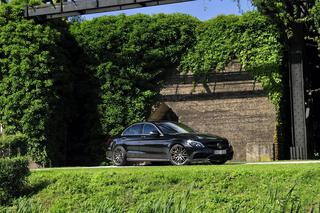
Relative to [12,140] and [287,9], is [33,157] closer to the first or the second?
[12,140]

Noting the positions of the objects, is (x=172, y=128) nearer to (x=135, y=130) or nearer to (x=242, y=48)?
(x=135, y=130)

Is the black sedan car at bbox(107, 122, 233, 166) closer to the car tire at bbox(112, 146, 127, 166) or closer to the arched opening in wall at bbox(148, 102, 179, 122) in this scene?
the car tire at bbox(112, 146, 127, 166)

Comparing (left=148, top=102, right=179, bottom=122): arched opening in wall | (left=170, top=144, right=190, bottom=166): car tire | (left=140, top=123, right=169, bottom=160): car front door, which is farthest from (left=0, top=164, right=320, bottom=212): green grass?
(left=148, top=102, right=179, bottom=122): arched opening in wall

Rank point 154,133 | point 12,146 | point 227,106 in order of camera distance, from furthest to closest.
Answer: point 227,106
point 154,133
point 12,146

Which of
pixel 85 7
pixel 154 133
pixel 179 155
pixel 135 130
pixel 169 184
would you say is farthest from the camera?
pixel 85 7

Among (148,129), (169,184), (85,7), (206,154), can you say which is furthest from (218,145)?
(85,7)

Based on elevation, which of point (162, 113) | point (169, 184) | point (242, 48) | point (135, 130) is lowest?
point (169, 184)

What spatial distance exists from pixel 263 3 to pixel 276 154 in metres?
6.02

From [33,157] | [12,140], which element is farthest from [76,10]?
[12,140]

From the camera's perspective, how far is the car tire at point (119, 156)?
1884 centimetres

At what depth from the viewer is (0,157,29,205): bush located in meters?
14.4

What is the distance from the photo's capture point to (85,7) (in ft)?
74.3

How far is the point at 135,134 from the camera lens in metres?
18.8

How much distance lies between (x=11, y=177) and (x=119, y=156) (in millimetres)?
5126
